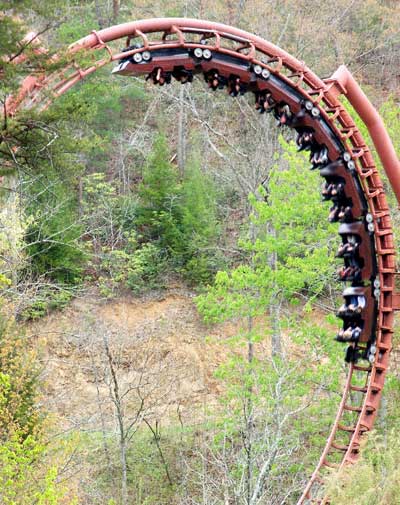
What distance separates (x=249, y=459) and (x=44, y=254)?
10610mm

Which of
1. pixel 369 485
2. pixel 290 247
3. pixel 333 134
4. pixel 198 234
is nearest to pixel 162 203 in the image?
pixel 198 234

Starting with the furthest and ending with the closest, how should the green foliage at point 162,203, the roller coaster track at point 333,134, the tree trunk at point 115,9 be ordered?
the tree trunk at point 115,9
the green foliage at point 162,203
the roller coaster track at point 333,134

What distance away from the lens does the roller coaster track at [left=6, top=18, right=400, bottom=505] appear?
880cm

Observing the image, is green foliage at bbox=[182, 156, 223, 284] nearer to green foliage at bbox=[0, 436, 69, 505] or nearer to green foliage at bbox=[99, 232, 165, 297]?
green foliage at bbox=[99, 232, 165, 297]

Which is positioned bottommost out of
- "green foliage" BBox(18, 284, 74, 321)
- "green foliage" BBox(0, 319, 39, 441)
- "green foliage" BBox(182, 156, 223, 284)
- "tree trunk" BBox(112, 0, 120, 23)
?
"green foliage" BBox(0, 319, 39, 441)

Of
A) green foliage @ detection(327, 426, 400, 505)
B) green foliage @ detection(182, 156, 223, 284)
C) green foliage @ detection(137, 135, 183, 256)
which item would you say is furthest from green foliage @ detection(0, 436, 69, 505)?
green foliage @ detection(137, 135, 183, 256)

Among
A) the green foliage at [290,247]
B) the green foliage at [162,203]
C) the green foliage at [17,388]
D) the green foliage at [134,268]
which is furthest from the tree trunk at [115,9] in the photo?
the green foliage at [17,388]

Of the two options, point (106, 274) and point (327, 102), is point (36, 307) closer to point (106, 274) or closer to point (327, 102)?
point (106, 274)

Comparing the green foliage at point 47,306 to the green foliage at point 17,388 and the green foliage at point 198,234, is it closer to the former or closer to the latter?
the green foliage at point 198,234

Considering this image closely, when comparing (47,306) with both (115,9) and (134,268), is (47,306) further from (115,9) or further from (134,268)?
(115,9)

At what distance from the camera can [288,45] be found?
73.4 feet

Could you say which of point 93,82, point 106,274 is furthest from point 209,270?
point 93,82

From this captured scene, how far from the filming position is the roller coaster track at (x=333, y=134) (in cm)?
880

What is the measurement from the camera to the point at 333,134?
32.6 feet
